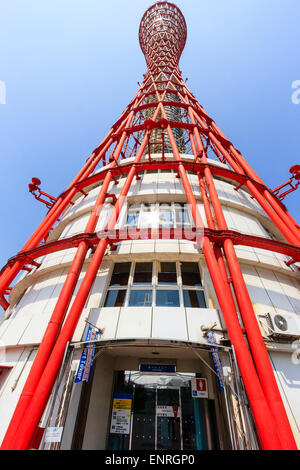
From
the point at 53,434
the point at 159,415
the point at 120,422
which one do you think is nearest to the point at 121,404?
the point at 120,422

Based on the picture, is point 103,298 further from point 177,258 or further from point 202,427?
point 202,427

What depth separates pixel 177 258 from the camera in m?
9.20

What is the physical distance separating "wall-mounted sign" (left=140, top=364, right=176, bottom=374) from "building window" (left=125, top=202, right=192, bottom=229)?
6095 mm

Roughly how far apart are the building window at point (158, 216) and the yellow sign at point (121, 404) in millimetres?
7303

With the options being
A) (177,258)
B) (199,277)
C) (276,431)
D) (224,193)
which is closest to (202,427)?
(276,431)

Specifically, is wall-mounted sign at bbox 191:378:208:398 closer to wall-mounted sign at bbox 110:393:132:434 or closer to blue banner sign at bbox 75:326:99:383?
wall-mounted sign at bbox 110:393:132:434

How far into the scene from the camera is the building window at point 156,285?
816 cm

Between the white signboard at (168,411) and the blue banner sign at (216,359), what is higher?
the blue banner sign at (216,359)

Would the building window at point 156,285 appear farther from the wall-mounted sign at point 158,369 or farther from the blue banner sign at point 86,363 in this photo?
the wall-mounted sign at point 158,369

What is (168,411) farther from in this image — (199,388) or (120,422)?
(120,422)

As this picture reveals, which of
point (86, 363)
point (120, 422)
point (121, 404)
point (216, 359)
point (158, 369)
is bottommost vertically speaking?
point (120, 422)

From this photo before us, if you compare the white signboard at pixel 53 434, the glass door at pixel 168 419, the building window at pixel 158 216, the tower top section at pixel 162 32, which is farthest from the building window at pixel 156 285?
the tower top section at pixel 162 32

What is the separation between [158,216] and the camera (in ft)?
36.7

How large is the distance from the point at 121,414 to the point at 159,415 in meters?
1.45
